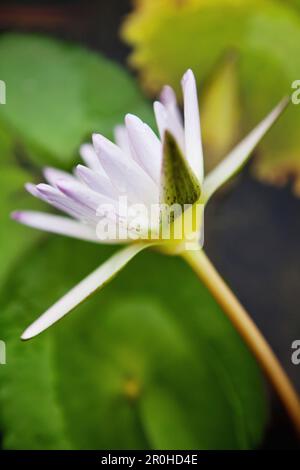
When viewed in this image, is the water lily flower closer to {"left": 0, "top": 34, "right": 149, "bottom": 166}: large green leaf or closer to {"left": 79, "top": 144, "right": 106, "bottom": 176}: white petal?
{"left": 79, "top": 144, "right": 106, "bottom": 176}: white petal

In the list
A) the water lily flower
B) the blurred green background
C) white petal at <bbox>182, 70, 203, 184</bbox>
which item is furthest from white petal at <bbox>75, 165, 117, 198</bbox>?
the blurred green background

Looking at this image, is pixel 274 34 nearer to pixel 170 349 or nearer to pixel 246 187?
pixel 246 187

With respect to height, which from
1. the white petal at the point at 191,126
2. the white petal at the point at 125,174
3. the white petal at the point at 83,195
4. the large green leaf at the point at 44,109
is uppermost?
the large green leaf at the point at 44,109

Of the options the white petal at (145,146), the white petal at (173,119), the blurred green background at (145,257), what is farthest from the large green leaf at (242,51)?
the white petal at (145,146)

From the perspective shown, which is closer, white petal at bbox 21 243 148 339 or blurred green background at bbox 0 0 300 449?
white petal at bbox 21 243 148 339

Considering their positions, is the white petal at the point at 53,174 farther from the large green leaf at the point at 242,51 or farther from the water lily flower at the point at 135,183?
the large green leaf at the point at 242,51

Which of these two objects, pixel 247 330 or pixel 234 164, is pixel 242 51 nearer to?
pixel 234 164
